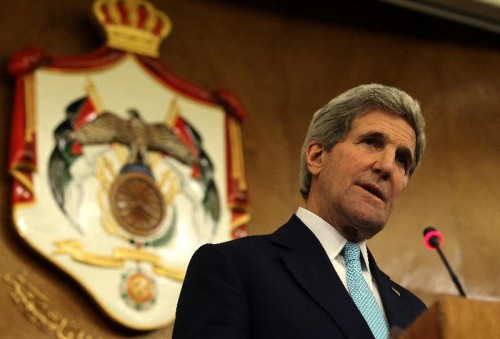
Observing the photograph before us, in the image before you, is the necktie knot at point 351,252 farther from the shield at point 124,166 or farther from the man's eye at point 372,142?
the shield at point 124,166

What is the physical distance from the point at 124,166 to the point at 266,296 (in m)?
2.03

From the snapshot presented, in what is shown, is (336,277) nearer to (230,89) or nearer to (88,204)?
(88,204)

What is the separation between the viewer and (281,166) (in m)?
4.47

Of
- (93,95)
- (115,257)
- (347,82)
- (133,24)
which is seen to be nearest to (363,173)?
(115,257)

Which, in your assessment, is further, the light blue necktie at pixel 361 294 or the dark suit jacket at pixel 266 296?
the light blue necktie at pixel 361 294

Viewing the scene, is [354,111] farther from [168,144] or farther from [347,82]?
[347,82]

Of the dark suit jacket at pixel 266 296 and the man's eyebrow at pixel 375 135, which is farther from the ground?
the man's eyebrow at pixel 375 135

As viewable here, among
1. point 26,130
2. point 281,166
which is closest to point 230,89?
point 281,166

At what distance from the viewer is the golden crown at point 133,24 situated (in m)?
4.11

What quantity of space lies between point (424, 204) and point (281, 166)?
770 millimetres

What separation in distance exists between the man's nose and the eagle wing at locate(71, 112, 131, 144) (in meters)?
1.83

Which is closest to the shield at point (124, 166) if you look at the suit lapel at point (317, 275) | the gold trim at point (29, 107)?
the gold trim at point (29, 107)

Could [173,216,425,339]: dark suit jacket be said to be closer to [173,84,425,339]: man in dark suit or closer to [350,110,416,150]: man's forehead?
[173,84,425,339]: man in dark suit

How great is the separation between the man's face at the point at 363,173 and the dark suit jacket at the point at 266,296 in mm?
129
